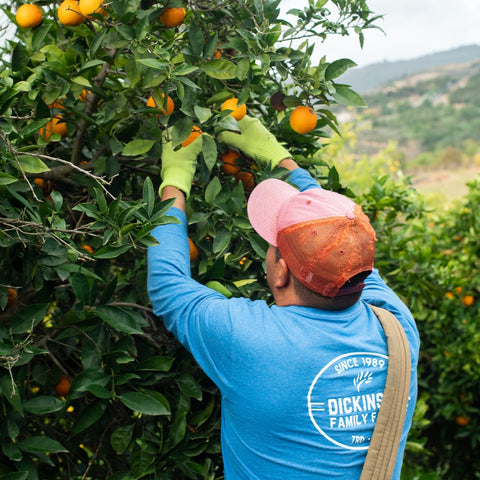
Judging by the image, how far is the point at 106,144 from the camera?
1446mm

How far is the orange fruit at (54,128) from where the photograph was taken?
143cm

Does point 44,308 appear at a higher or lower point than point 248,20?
lower

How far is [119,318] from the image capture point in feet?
4.16

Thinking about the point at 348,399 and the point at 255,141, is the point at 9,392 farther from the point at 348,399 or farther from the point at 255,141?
the point at 255,141

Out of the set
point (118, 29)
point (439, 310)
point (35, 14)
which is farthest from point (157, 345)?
point (439, 310)

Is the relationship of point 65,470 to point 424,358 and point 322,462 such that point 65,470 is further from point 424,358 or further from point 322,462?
point 424,358

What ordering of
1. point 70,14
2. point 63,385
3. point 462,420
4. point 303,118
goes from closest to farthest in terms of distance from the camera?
point 70,14, point 303,118, point 63,385, point 462,420

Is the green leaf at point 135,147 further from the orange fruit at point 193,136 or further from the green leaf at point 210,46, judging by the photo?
the green leaf at point 210,46

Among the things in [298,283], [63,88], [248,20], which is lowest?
[298,283]

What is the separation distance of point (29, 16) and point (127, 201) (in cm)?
60

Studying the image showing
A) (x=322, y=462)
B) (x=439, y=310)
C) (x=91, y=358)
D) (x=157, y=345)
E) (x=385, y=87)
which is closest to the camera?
(x=322, y=462)

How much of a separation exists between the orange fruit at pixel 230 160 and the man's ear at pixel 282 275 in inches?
18.2

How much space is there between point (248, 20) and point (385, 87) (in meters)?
32.9

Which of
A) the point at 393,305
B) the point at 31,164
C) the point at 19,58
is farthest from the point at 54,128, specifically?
the point at 393,305
